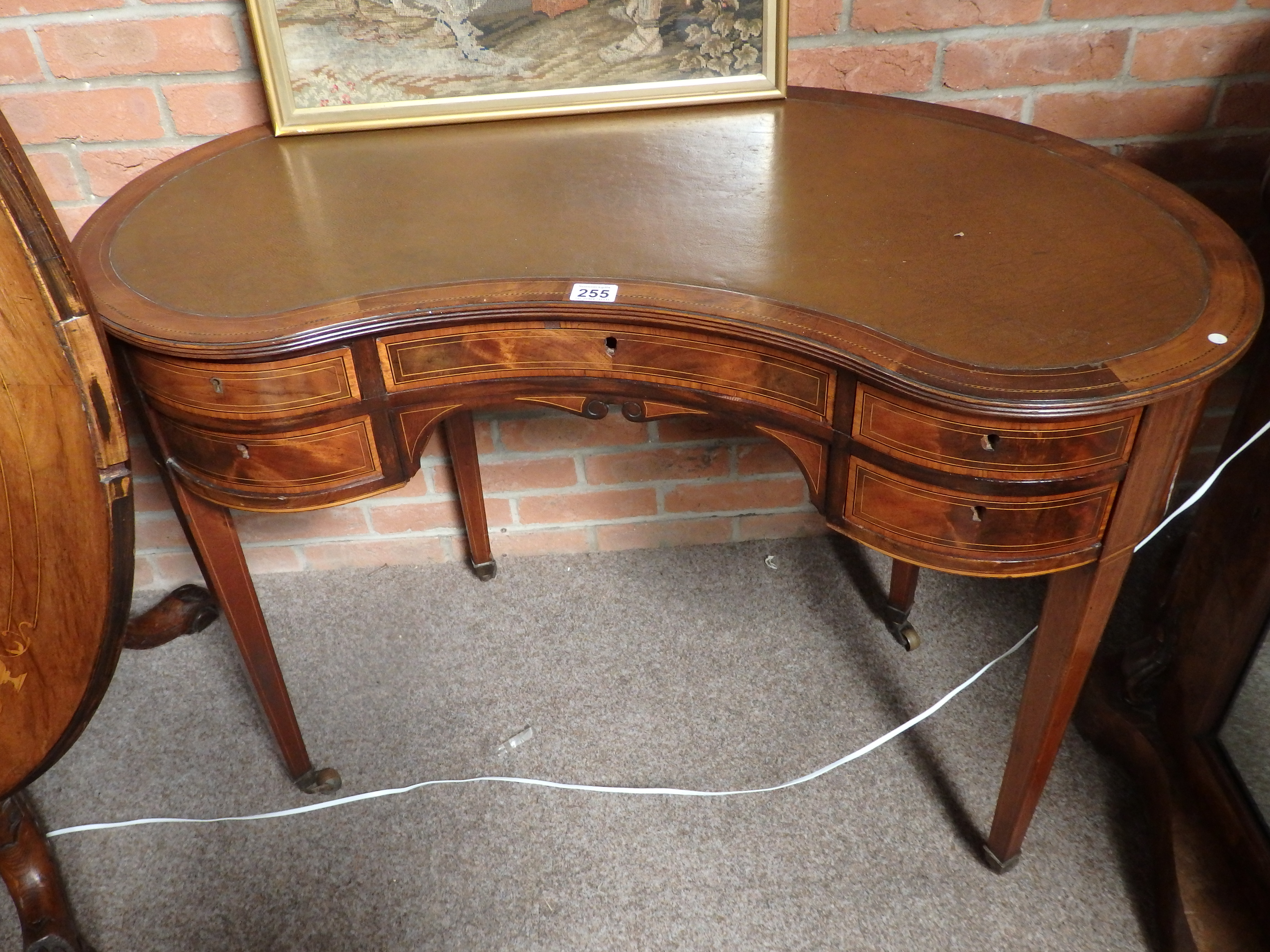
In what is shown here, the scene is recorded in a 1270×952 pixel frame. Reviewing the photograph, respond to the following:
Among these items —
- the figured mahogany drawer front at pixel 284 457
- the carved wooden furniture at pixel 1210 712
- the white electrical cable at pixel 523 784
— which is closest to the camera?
the figured mahogany drawer front at pixel 284 457

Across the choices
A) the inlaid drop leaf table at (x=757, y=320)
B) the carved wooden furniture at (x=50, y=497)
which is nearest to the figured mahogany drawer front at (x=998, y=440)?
the inlaid drop leaf table at (x=757, y=320)

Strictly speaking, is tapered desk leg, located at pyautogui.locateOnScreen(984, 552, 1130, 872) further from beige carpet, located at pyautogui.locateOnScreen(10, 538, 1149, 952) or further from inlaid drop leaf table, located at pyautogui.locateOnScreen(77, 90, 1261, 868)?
beige carpet, located at pyautogui.locateOnScreen(10, 538, 1149, 952)

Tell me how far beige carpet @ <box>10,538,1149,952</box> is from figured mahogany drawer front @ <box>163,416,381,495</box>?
661 millimetres

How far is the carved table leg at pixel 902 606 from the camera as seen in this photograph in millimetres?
1842

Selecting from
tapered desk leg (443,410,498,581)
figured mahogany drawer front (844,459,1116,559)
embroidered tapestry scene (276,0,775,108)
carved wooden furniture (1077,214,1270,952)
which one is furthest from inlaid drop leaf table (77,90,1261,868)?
tapered desk leg (443,410,498,581)

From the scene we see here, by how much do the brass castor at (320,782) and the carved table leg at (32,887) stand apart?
14.3 inches

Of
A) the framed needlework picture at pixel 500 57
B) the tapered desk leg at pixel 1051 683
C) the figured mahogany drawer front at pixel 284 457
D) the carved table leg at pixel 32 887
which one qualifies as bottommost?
the carved table leg at pixel 32 887

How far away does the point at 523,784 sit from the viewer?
1.67m

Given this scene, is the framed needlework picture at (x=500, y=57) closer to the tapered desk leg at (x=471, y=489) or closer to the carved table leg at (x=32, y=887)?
the tapered desk leg at (x=471, y=489)

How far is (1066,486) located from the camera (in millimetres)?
1030

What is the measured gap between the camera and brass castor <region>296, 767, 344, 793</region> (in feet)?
5.46

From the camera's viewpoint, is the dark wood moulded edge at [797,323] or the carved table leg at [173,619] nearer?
the dark wood moulded edge at [797,323]

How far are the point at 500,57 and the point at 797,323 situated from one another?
2.40ft

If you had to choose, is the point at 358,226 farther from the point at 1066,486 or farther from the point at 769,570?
the point at 769,570
